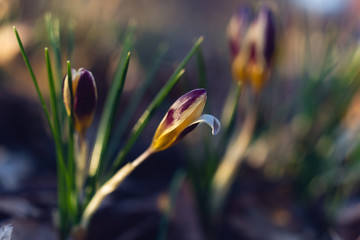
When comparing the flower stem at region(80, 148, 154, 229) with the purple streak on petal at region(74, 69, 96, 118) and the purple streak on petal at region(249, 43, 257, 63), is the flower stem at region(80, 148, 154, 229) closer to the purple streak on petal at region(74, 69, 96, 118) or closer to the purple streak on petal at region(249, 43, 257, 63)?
the purple streak on petal at region(74, 69, 96, 118)

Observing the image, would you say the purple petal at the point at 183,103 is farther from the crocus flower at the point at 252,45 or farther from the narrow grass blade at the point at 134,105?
the crocus flower at the point at 252,45

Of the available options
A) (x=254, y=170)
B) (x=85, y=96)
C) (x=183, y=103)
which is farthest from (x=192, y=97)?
(x=254, y=170)

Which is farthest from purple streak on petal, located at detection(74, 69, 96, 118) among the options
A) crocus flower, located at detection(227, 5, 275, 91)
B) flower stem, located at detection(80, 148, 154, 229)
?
crocus flower, located at detection(227, 5, 275, 91)

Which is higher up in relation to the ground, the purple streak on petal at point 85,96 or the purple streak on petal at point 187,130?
the purple streak on petal at point 85,96

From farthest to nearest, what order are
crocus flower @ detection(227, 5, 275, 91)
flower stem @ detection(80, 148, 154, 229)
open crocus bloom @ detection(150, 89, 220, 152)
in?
crocus flower @ detection(227, 5, 275, 91) < flower stem @ detection(80, 148, 154, 229) < open crocus bloom @ detection(150, 89, 220, 152)

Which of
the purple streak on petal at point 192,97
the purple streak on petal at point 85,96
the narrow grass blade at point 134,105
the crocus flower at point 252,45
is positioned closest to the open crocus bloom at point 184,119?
the purple streak on petal at point 192,97

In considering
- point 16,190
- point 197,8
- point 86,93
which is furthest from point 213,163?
point 197,8
